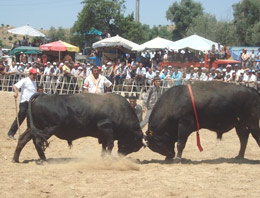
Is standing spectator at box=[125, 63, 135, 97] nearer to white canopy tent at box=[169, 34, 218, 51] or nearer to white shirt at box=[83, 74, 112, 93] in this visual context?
white canopy tent at box=[169, 34, 218, 51]

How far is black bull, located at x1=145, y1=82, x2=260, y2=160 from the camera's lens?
8789mm

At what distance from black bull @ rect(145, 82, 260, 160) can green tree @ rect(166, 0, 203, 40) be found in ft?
132

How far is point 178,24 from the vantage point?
49781 mm

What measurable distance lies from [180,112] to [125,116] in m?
1.04

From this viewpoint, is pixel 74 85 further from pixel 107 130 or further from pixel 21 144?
pixel 107 130

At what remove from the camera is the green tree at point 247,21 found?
34.2 metres

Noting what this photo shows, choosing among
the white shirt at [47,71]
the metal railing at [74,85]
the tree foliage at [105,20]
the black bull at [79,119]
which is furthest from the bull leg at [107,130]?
the tree foliage at [105,20]

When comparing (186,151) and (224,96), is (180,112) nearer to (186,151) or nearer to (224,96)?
(224,96)

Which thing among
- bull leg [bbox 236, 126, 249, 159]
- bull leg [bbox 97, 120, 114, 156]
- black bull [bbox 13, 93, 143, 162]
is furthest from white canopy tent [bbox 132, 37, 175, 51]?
bull leg [bbox 97, 120, 114, 156]

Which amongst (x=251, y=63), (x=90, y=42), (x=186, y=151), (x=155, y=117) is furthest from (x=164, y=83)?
(x=90, y=42)

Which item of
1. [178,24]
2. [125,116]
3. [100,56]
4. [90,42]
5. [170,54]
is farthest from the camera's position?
[178,24]

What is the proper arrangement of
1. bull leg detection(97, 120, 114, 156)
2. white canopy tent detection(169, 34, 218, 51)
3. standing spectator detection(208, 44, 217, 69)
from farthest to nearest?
1. white canopy tent detection(169, 34, 218, 51)
2. standing spectator detection(208, 44, 217, 69)
3. bull leg detection(97, 120, 114, 156)

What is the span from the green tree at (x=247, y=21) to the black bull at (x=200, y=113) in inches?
1009

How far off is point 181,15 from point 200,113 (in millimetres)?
42682
